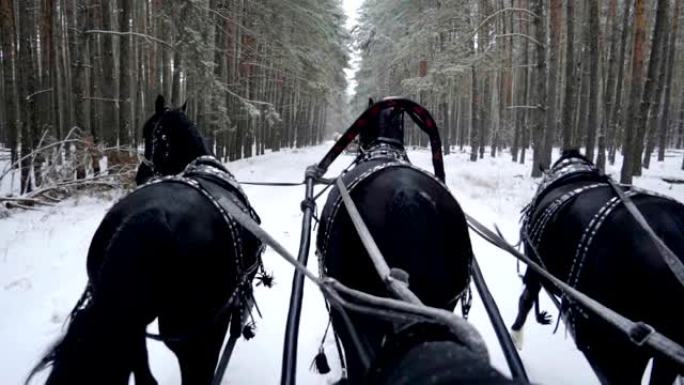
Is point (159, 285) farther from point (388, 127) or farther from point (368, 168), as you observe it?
point (388, 127)

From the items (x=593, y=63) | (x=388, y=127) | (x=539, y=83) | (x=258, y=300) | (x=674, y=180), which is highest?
(x=593, y=63)

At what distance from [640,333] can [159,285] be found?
2.12 metres

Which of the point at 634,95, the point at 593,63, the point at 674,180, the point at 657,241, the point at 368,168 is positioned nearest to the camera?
the point at 657,241

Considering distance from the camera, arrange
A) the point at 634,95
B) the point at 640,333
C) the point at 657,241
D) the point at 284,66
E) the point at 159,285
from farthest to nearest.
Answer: the point at 284,66
the point at 634,95
the point at 159,285
the point at 657,241
the point at 640,333

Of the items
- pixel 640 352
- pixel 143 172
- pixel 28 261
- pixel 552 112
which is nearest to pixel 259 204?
pixel 28 261

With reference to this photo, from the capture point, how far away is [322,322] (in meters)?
4.36

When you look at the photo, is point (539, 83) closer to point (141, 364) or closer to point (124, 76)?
point (124, 76)

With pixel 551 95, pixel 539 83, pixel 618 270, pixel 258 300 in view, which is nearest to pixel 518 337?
pixel 618 270

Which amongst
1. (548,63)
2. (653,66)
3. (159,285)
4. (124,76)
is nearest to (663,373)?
(159,285)

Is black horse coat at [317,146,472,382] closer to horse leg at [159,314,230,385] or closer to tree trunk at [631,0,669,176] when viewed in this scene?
horse leg at [159,314,230,385]

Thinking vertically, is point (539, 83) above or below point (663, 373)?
above

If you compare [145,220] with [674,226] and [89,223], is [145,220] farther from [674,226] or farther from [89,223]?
[89,223]

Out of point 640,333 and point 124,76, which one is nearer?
point 640,333

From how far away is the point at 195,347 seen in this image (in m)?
2.37
